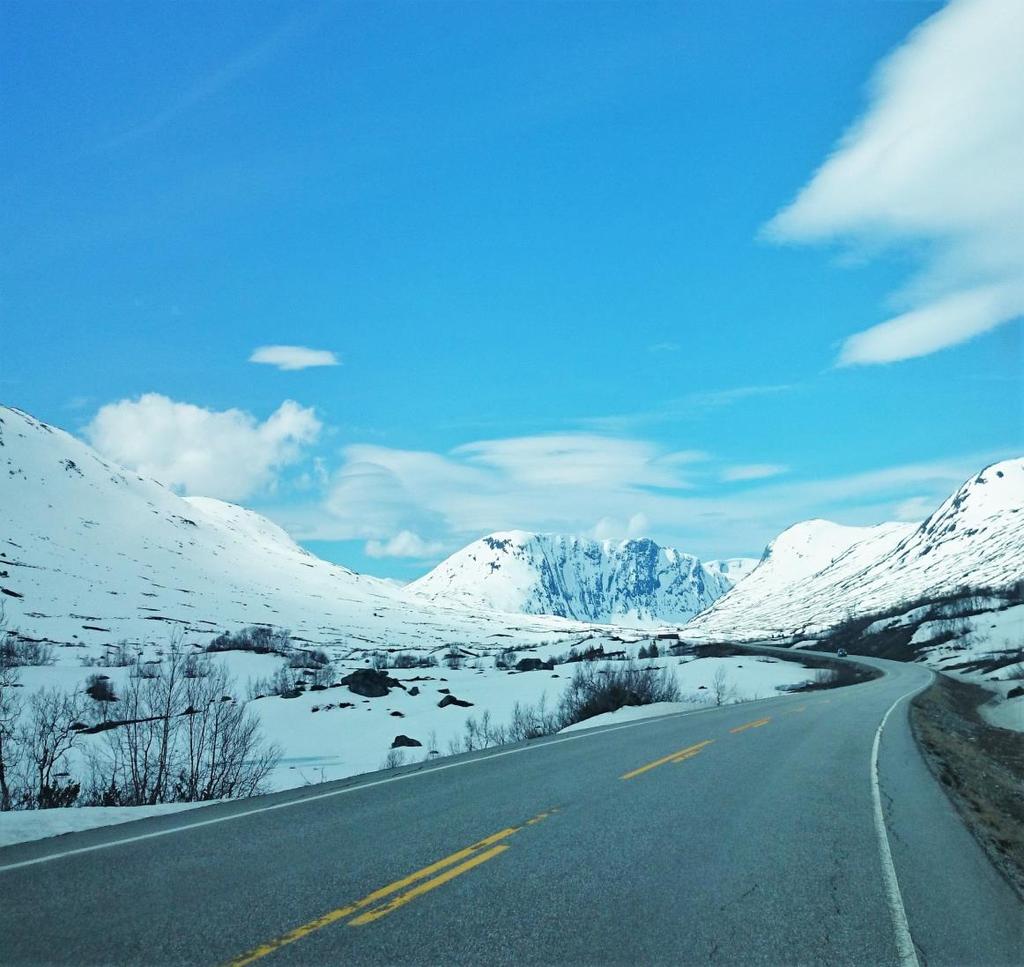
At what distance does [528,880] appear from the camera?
720 cm

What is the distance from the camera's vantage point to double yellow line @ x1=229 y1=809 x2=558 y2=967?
18.6ft

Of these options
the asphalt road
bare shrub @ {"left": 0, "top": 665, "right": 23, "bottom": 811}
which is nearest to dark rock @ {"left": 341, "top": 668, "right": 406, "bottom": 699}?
bare shrub @ {"left": 0, "top": 665, "right": 23, "bottom": 811}

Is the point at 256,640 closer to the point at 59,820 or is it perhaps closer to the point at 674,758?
the point at 674,758

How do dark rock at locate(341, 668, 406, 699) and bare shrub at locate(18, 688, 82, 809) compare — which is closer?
bare shrub at locate(18, 688, 82, 809)

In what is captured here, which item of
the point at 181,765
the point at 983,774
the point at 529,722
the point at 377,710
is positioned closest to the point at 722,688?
the point at 529,722

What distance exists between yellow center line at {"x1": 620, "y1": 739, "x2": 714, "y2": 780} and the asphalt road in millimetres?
467

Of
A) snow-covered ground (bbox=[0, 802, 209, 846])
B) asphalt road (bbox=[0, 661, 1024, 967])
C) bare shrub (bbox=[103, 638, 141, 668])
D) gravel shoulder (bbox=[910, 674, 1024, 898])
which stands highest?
bare shrub (bbox=[103, 638, 141, 668])

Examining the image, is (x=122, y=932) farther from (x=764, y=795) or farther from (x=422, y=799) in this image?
(x=764, y=795)

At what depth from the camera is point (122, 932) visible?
585 cm

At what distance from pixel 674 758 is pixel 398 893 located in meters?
9.43

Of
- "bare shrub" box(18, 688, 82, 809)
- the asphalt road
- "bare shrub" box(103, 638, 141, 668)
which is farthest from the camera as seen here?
"bare shrub" box(103, 638, 141, 668)

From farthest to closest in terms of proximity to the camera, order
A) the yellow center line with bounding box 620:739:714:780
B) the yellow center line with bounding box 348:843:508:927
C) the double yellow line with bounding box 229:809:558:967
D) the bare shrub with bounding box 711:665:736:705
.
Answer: the bare shrub with bounding box 711:665:736:705, the yellow center line with bounding box 620:739:714:780, the yellow center line with bounding box 348:843:508:927, the double yellow line with bounding box 229:809:558:967

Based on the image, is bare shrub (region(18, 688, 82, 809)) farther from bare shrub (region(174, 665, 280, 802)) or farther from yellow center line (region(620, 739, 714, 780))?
yellow center line (region(620, 739, 714, 780))

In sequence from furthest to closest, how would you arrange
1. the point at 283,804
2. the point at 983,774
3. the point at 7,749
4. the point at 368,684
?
the point at 368,684 < the point at 7,749 < the point at 983,774 < the point at 283,804
